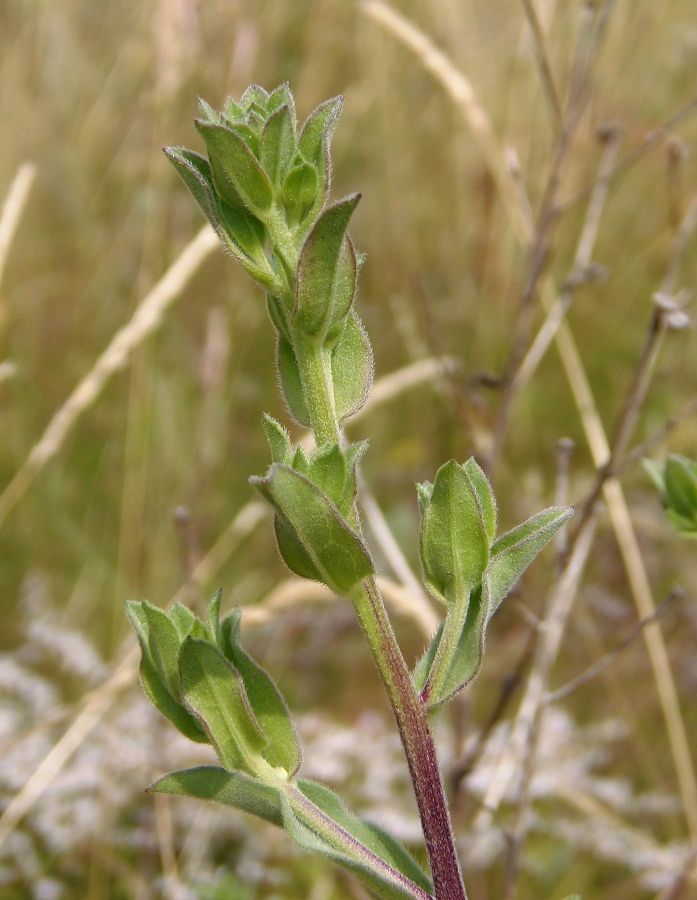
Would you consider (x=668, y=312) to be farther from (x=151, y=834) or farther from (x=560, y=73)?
(x=560, y=73)

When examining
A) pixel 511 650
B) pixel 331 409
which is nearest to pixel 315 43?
pixel 511 650

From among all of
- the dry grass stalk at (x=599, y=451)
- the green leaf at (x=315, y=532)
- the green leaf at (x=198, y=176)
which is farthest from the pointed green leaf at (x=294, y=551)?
the dry grass stalk at (x=599, y=451)

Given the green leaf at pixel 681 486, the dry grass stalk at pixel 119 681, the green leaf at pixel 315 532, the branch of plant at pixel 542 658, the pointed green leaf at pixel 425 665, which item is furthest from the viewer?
the dry grass stalk at pixel 119 681

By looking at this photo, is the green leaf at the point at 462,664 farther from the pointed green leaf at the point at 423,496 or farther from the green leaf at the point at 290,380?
the green leaf at the point at 290,380

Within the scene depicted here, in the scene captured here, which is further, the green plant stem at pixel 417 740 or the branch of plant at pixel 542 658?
the branch of plant at pixel 542 658

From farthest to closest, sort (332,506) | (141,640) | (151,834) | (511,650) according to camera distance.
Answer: (511,650) → (151,834) → (141,640) → (332,506)

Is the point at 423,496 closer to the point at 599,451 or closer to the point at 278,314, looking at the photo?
the point at 278,314

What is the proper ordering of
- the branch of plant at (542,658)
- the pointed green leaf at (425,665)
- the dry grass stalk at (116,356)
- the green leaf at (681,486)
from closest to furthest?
1. the pointed green leaf at (425,665)
2. the green leaf at (681,486)
3. the branch of plant at (542,658)
4. the dry grass stalk at (116,356)

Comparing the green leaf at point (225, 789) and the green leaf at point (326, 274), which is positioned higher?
the green leaf at point (326, 274)
